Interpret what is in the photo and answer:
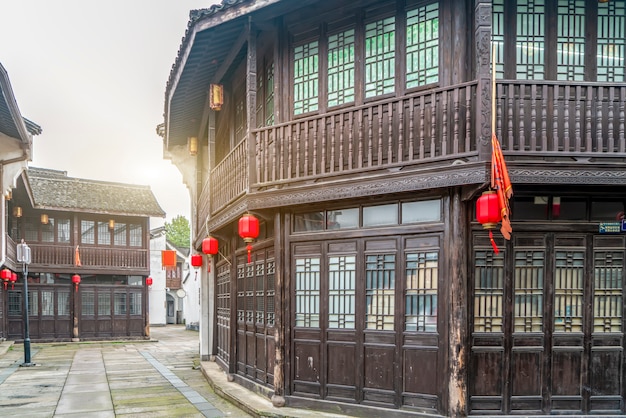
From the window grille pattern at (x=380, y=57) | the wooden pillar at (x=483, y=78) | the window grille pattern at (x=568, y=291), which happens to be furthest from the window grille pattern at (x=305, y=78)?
the window grille pattern at (x=568, y=291)

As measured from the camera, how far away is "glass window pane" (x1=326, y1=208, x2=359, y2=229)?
28.1 feet

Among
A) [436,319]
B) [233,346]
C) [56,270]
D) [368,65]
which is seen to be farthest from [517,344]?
[56,270]

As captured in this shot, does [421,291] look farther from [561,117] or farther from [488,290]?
[561,117]

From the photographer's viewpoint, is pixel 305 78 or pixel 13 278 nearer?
pixel 305 78

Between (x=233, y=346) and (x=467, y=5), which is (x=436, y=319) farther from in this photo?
(x=233, y=346)

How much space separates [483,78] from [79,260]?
915 inches

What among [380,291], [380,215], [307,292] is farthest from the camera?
[307,292]

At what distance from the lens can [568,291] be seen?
750 centimetres

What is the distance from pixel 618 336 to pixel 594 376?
24.4 inches

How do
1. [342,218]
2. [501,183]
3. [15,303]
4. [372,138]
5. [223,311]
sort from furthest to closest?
[15,303]
[223,311]
[342,218]
[372,138]
[501,183]

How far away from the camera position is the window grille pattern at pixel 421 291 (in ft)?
24.8

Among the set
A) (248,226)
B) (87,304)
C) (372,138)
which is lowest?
(87,304)

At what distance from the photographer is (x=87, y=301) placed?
26.5 m

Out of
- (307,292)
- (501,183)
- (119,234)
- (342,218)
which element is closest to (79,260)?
(119,234)
